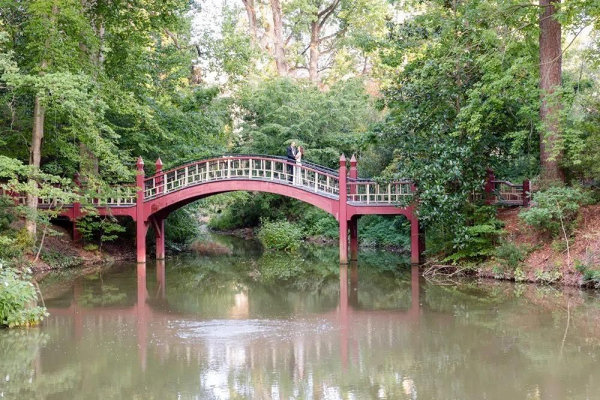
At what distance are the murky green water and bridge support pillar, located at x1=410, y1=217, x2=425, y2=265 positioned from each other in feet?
8.01

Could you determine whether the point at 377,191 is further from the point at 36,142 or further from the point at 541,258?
the point at 36,142

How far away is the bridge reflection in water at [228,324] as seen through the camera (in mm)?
9125

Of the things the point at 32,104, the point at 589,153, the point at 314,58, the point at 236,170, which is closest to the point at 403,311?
the point at 589,153

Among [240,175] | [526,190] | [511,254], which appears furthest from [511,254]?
[240,175]

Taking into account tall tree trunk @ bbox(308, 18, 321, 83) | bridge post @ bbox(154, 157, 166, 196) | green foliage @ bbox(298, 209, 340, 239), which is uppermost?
tall tree trunk @ bbox(308, 18, 321, 83)

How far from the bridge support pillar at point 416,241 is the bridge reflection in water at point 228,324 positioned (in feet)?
12.6

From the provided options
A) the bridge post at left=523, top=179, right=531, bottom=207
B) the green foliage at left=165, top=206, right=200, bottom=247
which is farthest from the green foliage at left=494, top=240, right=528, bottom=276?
the green foliage at left=165, top=206, right=200, bottom=247

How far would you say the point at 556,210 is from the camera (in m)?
14.9

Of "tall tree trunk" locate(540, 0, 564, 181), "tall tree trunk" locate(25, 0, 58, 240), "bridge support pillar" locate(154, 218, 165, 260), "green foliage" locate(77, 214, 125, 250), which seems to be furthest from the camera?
"bridge support pillar" locate(154, 218, 165, 260)

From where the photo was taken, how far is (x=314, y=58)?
3609 centimetres

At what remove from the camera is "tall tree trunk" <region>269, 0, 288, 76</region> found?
33.9 m

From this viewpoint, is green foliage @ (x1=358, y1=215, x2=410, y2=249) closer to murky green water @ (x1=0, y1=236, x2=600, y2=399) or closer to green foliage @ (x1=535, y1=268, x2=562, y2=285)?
murky green water @ (x1=0, y1=236, x2=600, y2=399)

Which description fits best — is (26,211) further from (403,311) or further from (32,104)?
(403,311)

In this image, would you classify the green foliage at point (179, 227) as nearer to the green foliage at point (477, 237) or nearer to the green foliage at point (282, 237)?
the green foliage at point (282, 237)
